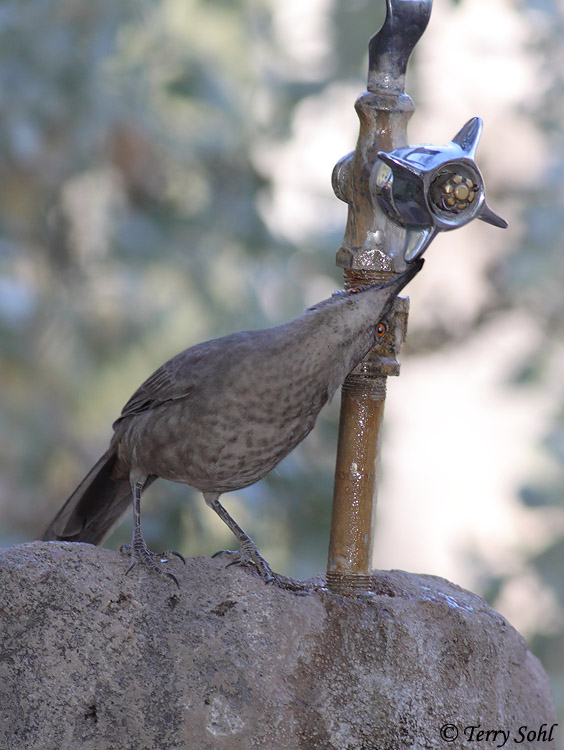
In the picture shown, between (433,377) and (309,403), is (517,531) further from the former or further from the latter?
(309,403)

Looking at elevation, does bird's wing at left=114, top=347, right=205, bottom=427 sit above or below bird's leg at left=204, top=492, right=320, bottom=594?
above

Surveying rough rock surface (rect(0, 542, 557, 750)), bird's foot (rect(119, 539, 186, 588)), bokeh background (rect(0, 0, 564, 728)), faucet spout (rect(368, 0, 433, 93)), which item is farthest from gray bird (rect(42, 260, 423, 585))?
bokeh background (rect(0, 0, 564, 728))

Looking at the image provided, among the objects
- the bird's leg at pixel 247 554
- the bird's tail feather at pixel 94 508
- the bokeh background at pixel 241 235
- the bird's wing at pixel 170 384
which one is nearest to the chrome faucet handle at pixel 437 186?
the bird's wing at pixel 170 384

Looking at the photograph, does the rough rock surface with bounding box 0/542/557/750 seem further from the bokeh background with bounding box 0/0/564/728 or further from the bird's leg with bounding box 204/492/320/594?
the bokeh background with bounding box 0/0/564/728

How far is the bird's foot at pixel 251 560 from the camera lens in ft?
5.98

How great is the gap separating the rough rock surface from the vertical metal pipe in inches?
4.4

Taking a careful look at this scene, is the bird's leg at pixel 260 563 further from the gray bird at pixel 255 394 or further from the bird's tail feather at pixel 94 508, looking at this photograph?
the bird's tail feather at pixel 94 508

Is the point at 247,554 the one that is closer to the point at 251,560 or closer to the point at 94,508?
the point at 251,560

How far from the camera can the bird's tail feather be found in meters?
1.99

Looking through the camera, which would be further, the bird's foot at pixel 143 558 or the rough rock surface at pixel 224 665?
the bird's foot at pixel 143 558

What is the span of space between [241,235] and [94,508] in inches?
112

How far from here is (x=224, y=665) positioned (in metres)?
1.62

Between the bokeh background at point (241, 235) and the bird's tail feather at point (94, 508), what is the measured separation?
2.17 metres

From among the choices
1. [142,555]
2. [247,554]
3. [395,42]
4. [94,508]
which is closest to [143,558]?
[142,555]
